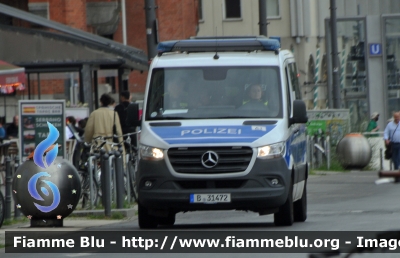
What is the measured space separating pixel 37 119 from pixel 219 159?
508 cm

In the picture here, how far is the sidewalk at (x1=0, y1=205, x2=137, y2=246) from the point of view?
1388cm

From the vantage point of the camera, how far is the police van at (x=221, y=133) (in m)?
13.1

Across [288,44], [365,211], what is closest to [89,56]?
[365,211]

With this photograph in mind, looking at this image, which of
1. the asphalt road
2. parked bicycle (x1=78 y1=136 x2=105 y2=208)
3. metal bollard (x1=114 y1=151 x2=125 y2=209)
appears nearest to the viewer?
the asphalt road

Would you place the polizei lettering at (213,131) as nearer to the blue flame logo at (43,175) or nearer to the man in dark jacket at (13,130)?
the blue flame logo at (43,175)

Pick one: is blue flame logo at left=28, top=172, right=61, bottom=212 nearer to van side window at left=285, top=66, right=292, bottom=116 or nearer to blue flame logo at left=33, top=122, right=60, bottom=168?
blue flame logo at left=33, top=122, right=60, bottom=168

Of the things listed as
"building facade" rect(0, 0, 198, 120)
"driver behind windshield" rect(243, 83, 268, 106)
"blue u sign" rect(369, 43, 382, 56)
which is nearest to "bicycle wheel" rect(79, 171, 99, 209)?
"driver behind windshield" rect(243, 83, 268, 106)

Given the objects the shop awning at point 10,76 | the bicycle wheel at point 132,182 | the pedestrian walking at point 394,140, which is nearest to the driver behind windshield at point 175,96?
the bicycle wheel at point 132,182

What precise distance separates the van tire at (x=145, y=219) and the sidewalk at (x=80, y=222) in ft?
2.67

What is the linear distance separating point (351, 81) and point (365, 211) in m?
35.2

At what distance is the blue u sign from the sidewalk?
32.7 m

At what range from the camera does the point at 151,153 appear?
13.4 meters

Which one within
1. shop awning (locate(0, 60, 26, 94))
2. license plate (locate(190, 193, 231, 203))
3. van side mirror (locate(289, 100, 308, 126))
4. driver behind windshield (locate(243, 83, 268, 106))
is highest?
shop awning (locate(0, 60, 26, 94))

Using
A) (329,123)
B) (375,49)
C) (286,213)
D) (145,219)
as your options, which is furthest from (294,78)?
(375,49)
